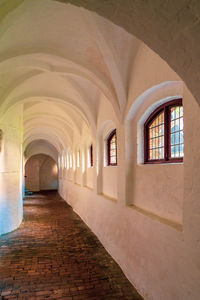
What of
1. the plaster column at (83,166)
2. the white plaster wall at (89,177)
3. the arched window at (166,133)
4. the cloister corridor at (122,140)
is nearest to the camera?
the cloister corridor at (122,140)

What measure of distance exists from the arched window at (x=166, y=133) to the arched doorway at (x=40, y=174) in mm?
22925

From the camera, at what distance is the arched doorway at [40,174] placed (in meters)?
26.2

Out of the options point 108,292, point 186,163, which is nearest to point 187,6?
point 186,163

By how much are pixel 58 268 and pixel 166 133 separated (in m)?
3.97

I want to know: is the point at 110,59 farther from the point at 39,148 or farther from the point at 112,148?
the point at 39,148

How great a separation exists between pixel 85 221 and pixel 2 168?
13.9 feet

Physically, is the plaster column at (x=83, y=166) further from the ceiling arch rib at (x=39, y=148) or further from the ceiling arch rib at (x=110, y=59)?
the ceiling arch rib at (x=39, y=148)

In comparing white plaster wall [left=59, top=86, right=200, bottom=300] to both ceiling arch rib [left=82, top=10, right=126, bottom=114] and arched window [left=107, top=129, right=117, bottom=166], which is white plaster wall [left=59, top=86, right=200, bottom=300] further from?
arched window [left=107, top=129, right=117, bottom=166]

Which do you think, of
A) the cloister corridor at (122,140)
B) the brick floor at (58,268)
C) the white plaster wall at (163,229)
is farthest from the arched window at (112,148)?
the brick floor at (58,268)

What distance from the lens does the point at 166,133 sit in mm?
4316

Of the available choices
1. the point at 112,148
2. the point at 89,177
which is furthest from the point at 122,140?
the point at 89,177

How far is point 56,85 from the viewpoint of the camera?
810 centimetres

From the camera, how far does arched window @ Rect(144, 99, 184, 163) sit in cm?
400

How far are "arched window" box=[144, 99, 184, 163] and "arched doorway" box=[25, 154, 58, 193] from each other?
2293 cm
